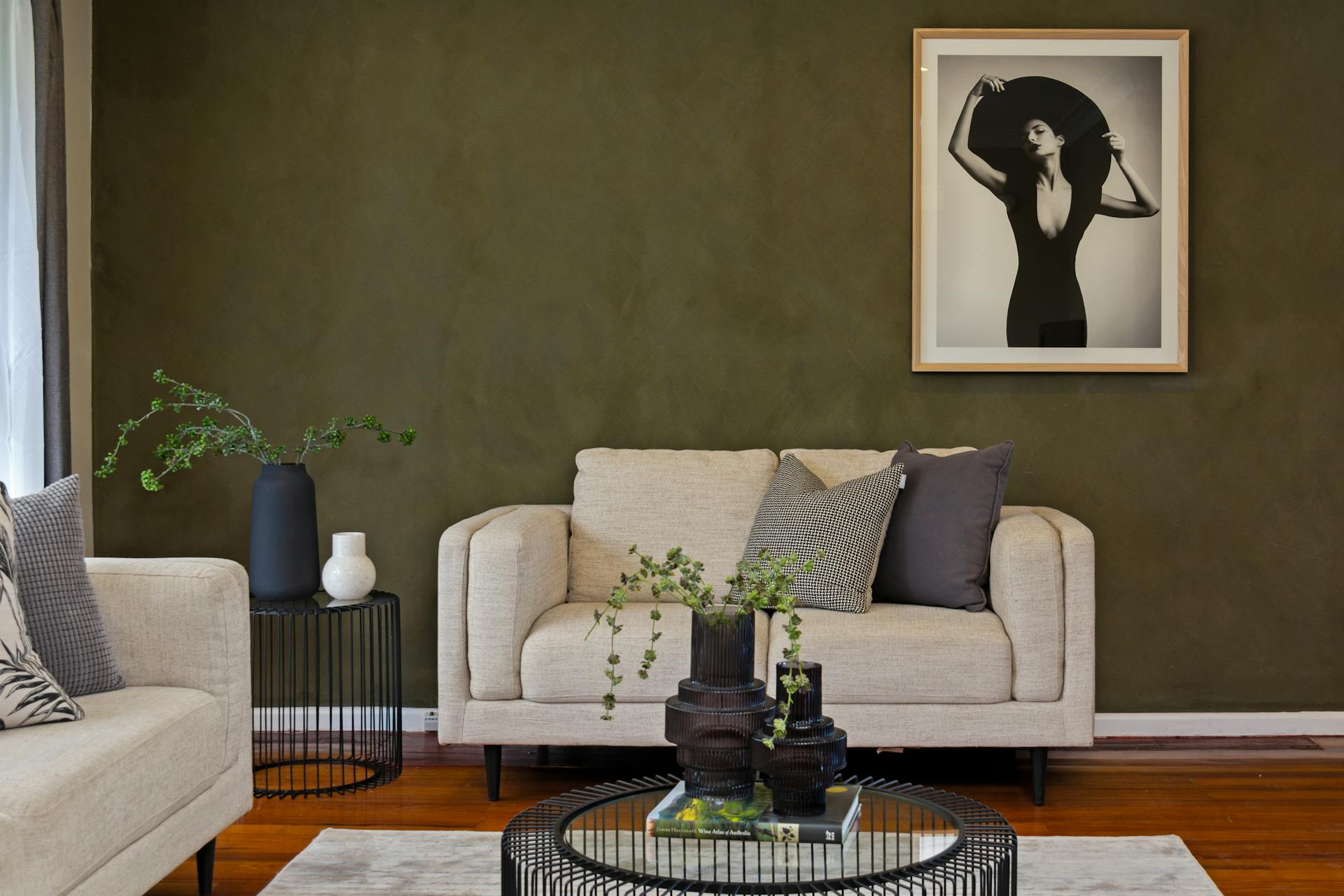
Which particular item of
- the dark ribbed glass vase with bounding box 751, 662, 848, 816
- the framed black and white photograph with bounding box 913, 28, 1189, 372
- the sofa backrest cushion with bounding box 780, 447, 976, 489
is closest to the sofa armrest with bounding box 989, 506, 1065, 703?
the sofa backrest cushion with bounding box 780, 447, 976, 489

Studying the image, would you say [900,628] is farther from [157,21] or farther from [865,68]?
[157,21]

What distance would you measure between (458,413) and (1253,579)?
2687 millimetres

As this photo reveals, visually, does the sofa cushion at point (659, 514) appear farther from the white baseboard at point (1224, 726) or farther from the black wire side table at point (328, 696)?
the white baseboard at point (1224, 726)

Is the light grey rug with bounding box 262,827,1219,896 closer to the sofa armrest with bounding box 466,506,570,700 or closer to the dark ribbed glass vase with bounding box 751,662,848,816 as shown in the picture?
the sofa armrest with bounding box 466,506,570,700

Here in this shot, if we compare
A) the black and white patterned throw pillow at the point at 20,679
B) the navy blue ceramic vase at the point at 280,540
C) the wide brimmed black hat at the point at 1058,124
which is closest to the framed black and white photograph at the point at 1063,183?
the wide brimmed black hat at the point at 1058,124

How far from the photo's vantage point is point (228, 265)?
13.1 ft

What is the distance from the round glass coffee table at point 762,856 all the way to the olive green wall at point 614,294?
7.25 feet

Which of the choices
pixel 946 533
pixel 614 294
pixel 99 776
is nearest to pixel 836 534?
pixel 946 533

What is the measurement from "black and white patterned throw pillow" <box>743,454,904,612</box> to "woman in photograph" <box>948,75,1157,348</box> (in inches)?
37.1

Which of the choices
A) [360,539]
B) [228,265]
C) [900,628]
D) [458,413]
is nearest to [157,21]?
[228,265]

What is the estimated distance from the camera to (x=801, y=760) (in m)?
1.86

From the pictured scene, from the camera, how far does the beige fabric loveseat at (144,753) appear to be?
5.89ft

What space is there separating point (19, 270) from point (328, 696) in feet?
5.20

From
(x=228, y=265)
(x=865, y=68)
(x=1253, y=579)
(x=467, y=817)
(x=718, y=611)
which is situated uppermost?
(x=865, y=68)
